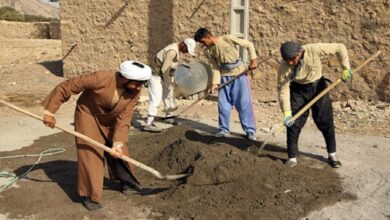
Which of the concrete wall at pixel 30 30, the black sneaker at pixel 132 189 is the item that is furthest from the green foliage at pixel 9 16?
the black sneaker at pixel 132 189

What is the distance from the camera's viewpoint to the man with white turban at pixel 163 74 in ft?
25.1

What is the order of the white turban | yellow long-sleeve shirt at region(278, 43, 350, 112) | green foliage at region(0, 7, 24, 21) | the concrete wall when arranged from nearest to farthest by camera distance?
the white turban
yellow long-sleeve shirt at region(278, 43, 350, 112)
the concrete wall
green foliage at region(0, 7, 24, 21)

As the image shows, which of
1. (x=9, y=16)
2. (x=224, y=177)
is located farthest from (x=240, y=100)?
(x=9, y=16)

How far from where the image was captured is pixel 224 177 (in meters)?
5.25

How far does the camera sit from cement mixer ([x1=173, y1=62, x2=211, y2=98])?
28.2 ft

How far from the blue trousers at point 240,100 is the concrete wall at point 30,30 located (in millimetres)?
19078

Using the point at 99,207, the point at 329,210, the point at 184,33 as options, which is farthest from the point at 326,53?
the point at 184,33

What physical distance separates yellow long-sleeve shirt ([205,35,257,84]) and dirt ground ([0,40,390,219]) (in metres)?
0.90

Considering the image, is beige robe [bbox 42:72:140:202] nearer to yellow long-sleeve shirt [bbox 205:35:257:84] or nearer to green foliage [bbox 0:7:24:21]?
yellow long-sleeve shirt [bbox 205:35:257:84]

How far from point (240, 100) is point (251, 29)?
2848mm

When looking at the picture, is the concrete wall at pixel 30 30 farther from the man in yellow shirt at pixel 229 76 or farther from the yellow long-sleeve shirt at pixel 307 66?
the yellow long-sleeve shirt at pixel 307 66

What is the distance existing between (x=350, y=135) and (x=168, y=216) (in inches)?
139

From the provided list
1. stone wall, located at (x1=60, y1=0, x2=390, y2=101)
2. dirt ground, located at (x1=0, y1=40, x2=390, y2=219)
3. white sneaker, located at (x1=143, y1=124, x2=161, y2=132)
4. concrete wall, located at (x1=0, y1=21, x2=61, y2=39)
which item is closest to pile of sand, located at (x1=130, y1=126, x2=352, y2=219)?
dirt ground, located at (x1=0, y1=40, x2=390, y2=219)

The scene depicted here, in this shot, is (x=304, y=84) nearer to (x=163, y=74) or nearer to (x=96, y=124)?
(x=96, y=124)
